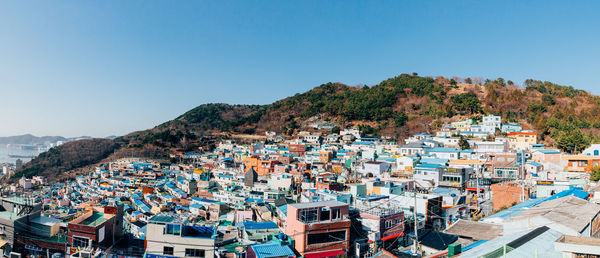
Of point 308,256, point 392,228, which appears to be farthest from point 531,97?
point 308,256

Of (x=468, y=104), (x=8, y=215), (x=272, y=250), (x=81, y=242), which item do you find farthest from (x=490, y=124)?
(x=8, y=215)

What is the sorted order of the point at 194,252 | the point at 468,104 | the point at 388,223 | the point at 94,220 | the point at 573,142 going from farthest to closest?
the point at 468,104 → the point at 573,142 → the point at 388,223 → the point at 94,220 → the point at 194,252

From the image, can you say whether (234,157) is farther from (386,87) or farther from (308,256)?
(386,87)

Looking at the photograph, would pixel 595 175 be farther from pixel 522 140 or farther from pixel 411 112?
pixel 411 112

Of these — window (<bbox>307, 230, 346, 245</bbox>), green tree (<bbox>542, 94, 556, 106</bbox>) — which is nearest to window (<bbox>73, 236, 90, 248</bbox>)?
window (<bbox>307, 230, 346, 245</bbox>)

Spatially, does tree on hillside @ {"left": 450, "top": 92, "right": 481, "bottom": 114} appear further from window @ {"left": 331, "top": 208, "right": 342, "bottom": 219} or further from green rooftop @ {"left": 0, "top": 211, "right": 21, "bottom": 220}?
green rooftop @ {"left": 0, "top": 211, "right": 21, "bottom": 220}

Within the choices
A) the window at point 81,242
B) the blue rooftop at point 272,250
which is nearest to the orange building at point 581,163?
the blue rooftop at point 272,250
